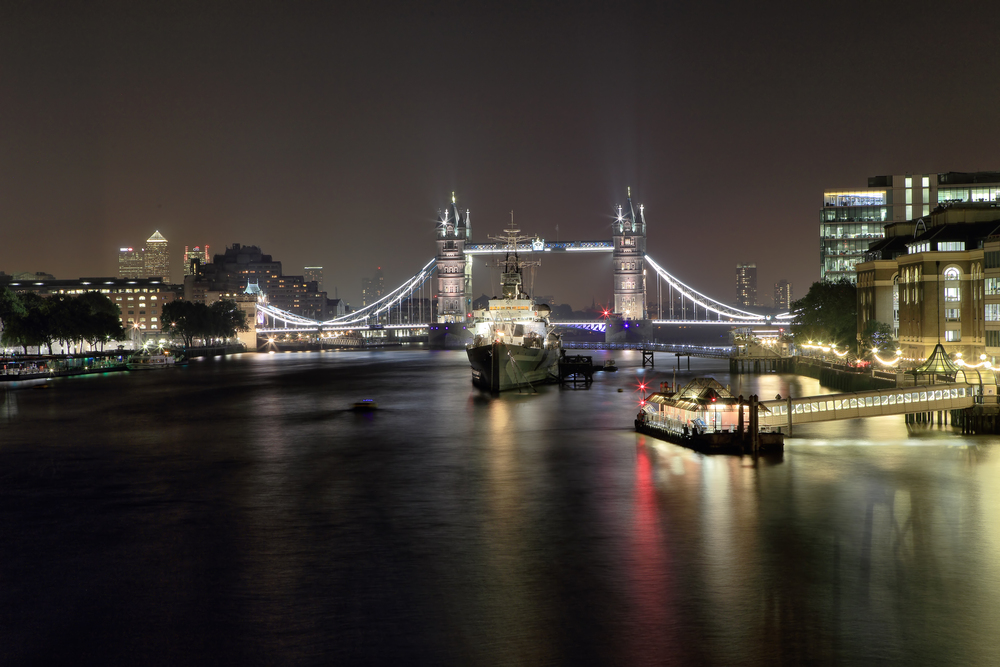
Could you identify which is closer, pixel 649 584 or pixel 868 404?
pixel 649 584

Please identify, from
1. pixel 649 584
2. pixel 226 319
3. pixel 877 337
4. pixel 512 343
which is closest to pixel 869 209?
pixel 877 337

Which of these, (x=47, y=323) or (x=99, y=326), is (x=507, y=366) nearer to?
(x=47, y=323)

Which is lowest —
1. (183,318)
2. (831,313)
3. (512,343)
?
(512,343)

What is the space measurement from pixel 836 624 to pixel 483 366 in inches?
2290

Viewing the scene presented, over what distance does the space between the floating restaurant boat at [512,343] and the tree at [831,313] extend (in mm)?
25368

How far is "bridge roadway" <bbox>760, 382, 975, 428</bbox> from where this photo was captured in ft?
127

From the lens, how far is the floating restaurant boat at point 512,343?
73188 millimetres

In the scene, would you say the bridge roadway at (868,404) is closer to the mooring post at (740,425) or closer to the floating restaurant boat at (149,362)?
the mooring post at (740,425)

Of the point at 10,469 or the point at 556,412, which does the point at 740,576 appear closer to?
the point at 10,469

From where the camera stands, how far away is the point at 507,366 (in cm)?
7338

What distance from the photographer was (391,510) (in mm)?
28969

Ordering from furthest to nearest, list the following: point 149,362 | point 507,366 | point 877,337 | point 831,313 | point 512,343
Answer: point 149,362 < point 831,313 < point 512,343 < point 507,366 < point 877,337

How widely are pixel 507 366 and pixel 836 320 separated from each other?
31.7m

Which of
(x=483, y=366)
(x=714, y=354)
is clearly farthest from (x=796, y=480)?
(x=714, y=354)
